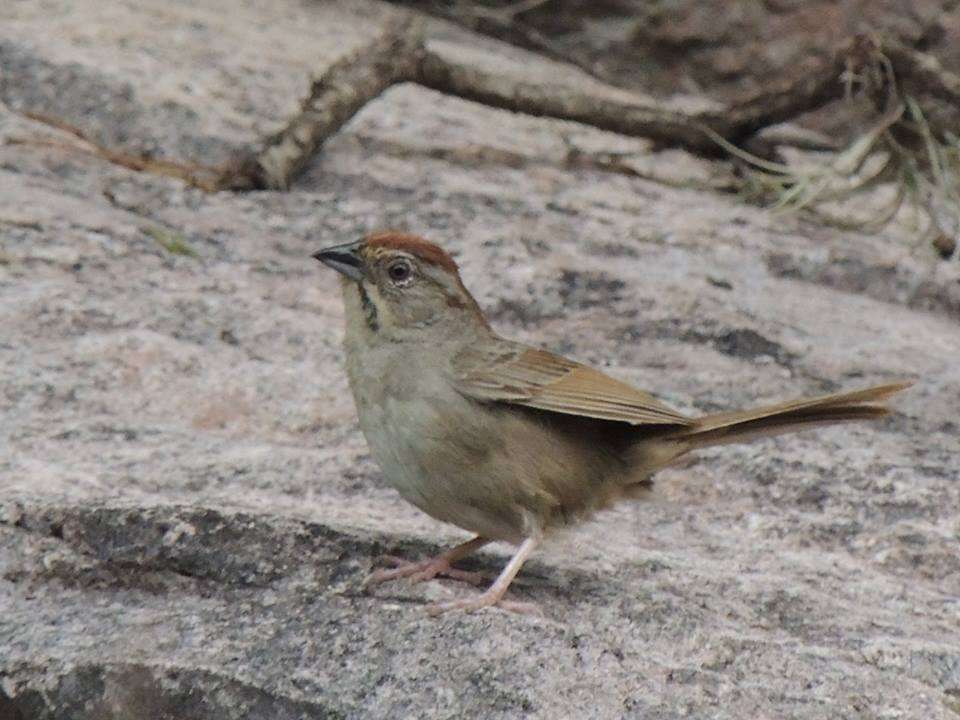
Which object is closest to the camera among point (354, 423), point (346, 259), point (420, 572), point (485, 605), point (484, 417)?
point (485, 605)

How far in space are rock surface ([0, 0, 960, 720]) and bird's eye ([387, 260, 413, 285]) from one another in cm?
61

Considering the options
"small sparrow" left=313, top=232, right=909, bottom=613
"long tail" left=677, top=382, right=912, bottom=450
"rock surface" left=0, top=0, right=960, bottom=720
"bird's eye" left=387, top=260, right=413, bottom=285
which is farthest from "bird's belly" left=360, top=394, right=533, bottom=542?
"long tail" left=677, top=382, right=912, bottom=450

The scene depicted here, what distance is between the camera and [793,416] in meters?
3.71

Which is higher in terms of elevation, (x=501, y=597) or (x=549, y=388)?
(x=549, y=388)

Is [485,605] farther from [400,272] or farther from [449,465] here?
[400,272]

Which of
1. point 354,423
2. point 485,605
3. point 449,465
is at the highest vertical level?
point 449,465

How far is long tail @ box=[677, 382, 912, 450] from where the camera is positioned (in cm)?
363

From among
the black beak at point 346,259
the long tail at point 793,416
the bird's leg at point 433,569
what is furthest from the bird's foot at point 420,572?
the black beak at point 346,259

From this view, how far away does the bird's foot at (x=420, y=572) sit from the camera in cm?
332

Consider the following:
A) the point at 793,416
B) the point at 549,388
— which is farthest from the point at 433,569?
the point at 793,416

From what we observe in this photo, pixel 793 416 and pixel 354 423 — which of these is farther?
pixel 354 423

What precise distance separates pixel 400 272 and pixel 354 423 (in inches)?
32.3

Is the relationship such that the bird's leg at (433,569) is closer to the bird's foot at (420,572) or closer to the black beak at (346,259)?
the bird's foot at (420,572)

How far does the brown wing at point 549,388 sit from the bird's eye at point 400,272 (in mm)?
274
